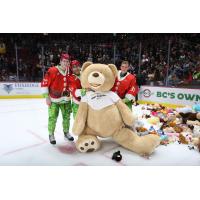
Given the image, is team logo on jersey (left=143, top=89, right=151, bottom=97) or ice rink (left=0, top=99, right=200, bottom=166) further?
team logo on jersey (left=143, top=89, right=151, bottom=97)

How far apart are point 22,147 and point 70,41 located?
493cm

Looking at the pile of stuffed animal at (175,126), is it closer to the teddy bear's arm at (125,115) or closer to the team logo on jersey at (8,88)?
the teddy bear's arm at (125,115)

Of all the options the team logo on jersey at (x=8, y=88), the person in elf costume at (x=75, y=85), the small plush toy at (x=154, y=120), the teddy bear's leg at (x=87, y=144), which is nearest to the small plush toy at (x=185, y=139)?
the small plush toy at (x=154, y=120)

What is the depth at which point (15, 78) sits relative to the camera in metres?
7.38

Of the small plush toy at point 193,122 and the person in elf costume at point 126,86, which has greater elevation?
the person in elf costume at point 126,86

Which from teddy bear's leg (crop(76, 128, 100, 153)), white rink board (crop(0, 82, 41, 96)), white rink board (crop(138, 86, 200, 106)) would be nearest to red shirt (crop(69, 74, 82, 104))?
teddy bear's leg (crop(76, 128, 100, 153))

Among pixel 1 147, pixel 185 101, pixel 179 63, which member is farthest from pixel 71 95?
pixel 179 63

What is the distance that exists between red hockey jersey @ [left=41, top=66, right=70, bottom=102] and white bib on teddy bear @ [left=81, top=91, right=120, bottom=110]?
33 cm

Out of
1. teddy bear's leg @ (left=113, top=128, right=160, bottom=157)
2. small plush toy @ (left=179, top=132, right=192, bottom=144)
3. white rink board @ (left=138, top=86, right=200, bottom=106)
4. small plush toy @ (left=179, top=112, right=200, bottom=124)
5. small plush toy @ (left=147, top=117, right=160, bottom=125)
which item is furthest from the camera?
white rink board @ (left=138, top=86, right=200, bottom=106)

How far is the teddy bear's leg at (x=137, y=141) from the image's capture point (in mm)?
2754

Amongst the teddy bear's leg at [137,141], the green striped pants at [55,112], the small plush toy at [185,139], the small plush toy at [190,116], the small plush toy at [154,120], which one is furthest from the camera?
the small plush toy at [154,120]

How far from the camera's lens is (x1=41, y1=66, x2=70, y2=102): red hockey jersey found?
2.96 m

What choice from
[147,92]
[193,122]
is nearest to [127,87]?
[193,122]

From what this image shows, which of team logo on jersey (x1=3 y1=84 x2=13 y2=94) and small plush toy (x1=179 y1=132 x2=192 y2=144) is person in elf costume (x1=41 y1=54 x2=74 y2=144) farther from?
team logo on jersey (x1=3 y1=84 x2=13 y2=94)
